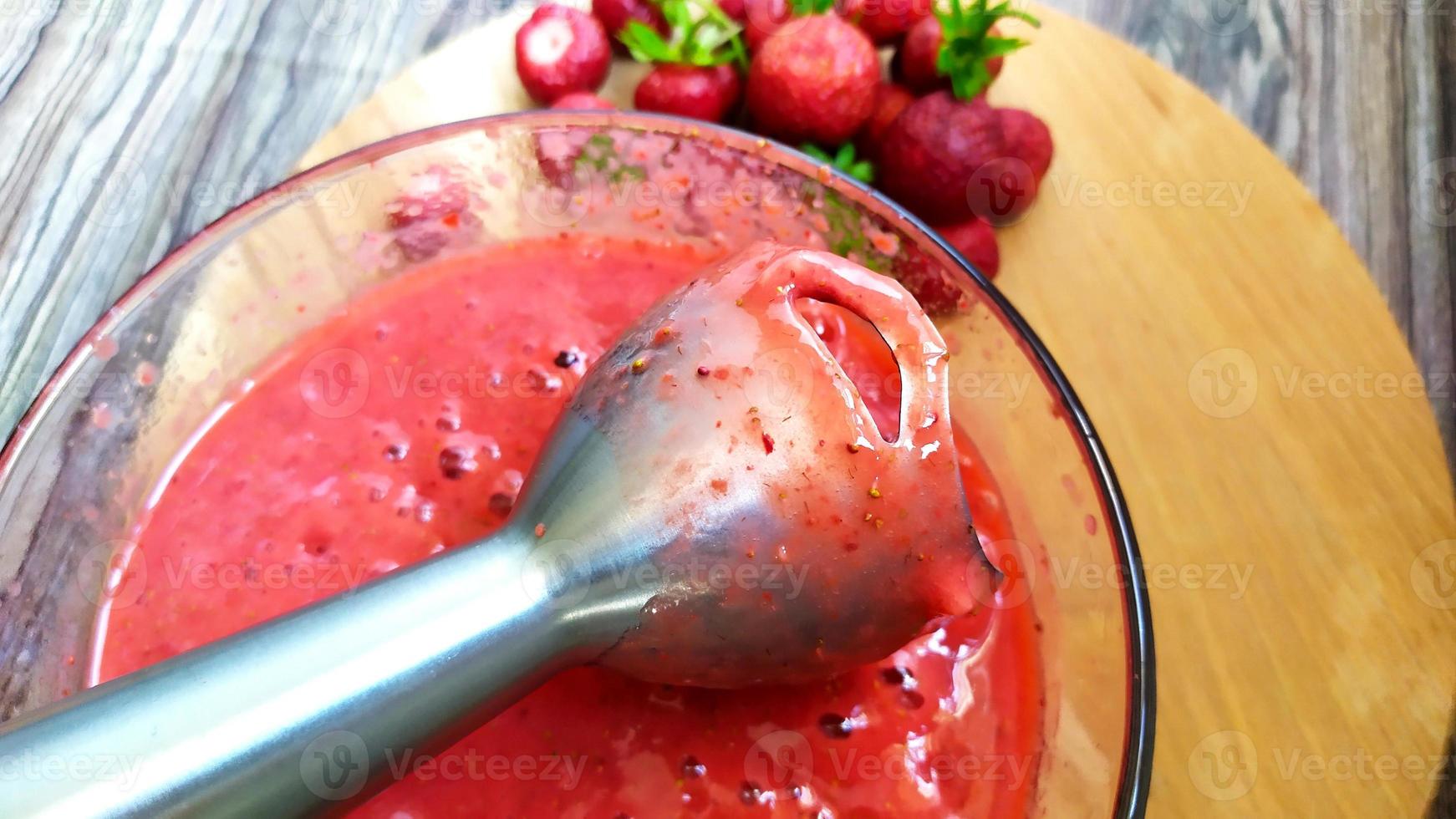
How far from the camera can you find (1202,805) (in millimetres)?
887

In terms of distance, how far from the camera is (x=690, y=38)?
1.19m

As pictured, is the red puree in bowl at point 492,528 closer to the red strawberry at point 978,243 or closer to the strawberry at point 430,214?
the strawberry at point 430,214

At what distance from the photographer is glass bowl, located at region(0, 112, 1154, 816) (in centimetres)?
79

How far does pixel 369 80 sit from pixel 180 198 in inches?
11.4

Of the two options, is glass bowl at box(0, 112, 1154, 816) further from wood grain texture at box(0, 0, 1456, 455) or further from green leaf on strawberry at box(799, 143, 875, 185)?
wood grain texture at box(0, 0, 1456, 455)

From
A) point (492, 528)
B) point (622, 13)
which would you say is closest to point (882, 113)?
point (622, 13)

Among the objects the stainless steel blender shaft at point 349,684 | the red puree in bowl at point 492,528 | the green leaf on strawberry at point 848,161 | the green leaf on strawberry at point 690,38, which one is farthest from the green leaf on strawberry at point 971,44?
the stainless steel blender shaft at point 349,684

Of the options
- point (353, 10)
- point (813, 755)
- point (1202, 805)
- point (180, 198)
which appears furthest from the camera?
point (353, 10)

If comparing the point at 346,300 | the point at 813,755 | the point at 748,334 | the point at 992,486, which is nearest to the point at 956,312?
the point at 992,486

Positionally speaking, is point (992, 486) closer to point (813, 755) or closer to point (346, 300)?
point (813, 755)

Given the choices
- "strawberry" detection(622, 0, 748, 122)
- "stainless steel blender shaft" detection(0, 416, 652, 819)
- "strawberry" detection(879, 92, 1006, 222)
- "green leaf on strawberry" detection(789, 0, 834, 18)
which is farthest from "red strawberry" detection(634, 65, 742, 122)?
"stainless steel blender shaft" detection(0, 416, 652, 819)

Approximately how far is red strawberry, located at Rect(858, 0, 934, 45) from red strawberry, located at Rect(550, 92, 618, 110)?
36cm

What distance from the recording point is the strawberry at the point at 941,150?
1112mm

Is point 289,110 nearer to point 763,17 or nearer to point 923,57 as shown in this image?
point 763,17
